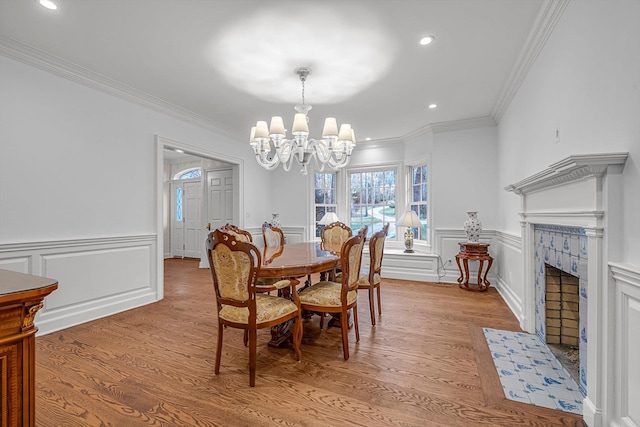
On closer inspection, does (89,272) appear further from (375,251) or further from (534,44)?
(534,44)

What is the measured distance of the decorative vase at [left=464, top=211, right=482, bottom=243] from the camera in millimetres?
4297

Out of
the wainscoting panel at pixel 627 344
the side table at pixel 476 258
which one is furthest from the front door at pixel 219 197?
the wainscoting panel at pixel 627 344

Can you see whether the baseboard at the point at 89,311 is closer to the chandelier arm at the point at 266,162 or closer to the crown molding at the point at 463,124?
the chandelier arm at the point at 266,162

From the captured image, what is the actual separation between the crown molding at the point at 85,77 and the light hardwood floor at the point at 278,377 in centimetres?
252

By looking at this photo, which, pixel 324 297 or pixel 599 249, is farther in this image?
pixel 324 297

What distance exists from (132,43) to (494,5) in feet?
9.47

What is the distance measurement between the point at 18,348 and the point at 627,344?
2.47 metres

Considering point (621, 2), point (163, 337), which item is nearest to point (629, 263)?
point (621, 2)

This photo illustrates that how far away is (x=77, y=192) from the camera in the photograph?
3094 millimetres

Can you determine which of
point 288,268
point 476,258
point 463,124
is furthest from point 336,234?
point 463,124

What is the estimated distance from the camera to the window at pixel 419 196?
17.6 ft

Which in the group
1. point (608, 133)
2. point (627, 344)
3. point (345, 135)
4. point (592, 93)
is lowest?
point (627, 344)

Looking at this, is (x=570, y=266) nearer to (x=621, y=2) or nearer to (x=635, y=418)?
(x=635, y=418)

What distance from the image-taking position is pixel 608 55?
154 cm
